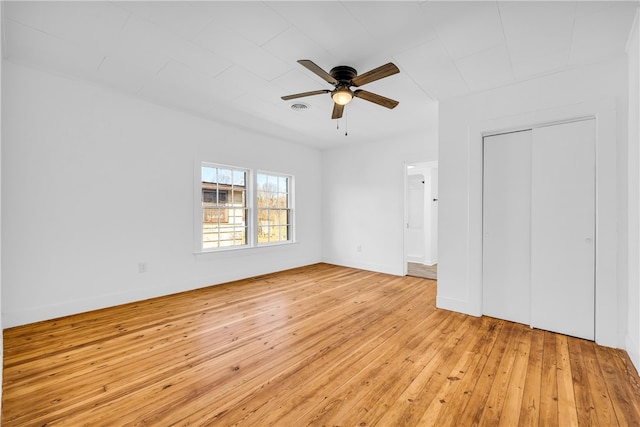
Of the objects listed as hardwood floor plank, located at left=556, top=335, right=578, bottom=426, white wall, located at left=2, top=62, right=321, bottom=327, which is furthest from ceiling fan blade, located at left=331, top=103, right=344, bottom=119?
hardwood floor plank, located at left=556, top=335, right=578, bottom=426

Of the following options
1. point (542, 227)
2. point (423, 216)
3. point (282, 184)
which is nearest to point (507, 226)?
point (542, 227)

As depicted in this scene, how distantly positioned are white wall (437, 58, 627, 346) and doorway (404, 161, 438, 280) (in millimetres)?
3068

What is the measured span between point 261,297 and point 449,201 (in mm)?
2887

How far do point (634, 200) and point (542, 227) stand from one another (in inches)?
28.7

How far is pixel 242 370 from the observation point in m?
2.19

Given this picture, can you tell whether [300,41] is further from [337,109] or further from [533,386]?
[533,386]

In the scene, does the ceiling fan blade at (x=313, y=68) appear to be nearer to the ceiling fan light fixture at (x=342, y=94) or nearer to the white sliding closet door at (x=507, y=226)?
the ceiling fan light fixture at (x=342, y=94)

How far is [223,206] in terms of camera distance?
492 centimetres

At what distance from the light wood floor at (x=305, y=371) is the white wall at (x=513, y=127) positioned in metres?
0.37

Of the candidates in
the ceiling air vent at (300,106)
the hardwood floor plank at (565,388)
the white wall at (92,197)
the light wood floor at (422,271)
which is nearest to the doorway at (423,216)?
the light wood floor at (422,271)

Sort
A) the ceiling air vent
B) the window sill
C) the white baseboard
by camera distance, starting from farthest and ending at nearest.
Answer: the window sill → the ceiling air vent → the white baseboard

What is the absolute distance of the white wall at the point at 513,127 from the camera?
2.60 meters

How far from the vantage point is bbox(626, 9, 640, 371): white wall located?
88.4 inches

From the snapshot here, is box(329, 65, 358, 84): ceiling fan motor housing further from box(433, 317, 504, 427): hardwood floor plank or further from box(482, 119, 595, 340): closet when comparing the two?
box(433, 317, 504, 427): hardwood floor plank
